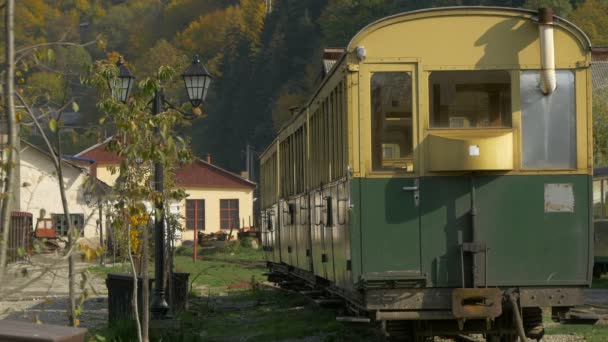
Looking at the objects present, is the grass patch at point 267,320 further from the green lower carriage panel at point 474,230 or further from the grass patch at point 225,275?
the green lower carriage panel at point 474,230

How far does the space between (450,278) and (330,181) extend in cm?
221

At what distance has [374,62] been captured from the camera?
35.7ft

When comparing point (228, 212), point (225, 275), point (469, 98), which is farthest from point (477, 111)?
point (228, 212)

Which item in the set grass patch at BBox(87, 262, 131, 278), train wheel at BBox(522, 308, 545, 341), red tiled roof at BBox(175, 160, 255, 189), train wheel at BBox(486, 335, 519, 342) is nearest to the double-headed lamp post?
train wheel at BBox(486, 335, 519, 342)

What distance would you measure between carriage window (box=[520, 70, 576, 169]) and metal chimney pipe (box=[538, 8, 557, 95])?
58 millimetres

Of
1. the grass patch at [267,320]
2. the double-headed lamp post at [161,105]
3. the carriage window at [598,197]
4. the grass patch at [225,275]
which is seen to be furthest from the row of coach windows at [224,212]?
the double-headed lamp post at [161,105]

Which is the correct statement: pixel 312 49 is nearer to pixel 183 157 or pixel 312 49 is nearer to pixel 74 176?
pixel 74 176

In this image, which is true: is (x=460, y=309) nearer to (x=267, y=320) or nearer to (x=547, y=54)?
(x=547, y=54)

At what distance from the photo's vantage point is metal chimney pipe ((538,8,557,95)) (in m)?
10.7

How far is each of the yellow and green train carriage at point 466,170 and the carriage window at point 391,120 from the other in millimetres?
12

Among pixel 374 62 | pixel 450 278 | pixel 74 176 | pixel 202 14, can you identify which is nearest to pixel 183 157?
pixel 374 62

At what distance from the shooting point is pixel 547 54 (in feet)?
35.2

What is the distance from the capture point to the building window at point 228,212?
70.6m

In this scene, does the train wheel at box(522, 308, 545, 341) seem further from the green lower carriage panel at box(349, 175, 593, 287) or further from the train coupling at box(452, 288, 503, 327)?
the train coupling at box(452, 288, 503, 327)
